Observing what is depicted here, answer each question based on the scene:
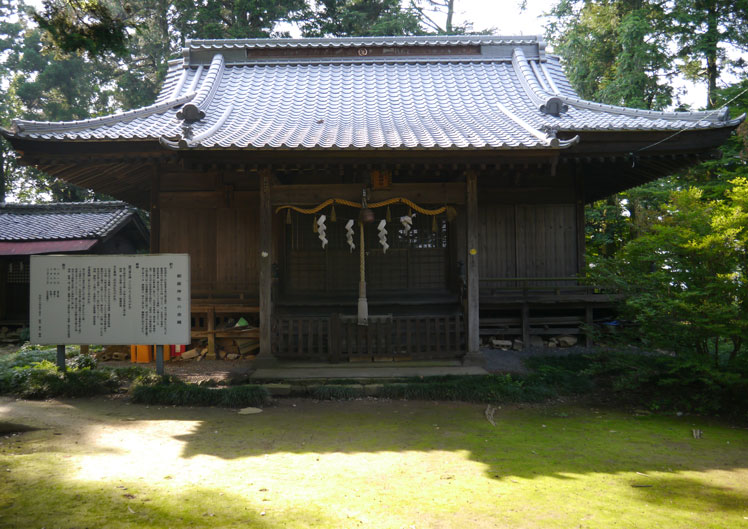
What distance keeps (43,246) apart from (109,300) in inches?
369

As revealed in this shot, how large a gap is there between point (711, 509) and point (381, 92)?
33.4 feet

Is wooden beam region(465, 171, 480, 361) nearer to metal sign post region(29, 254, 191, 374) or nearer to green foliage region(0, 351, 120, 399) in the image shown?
metal sign post region(29, 254, 191, 374)

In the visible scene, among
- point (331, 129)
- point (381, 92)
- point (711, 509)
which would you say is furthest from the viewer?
point (381, 92)

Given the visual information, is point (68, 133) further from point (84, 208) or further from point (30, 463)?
point (84, 208)

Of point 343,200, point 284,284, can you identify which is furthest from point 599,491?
point 284,284

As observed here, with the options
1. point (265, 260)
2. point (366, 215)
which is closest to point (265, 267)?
point (265, 260)

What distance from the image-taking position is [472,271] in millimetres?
8117

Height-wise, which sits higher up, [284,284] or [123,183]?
[123,183]

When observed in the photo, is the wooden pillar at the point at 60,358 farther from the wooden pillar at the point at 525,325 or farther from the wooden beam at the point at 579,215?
the wooden beam at the point at 579,215

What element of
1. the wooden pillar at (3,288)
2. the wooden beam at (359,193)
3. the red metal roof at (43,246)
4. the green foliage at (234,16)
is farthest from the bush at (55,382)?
the green foliage at (234,16)

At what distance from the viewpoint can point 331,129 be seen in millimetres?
8703

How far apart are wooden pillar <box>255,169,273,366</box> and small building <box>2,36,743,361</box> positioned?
4 cm

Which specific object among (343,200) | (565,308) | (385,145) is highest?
(385,145)

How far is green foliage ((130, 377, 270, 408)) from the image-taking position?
6844 mm
